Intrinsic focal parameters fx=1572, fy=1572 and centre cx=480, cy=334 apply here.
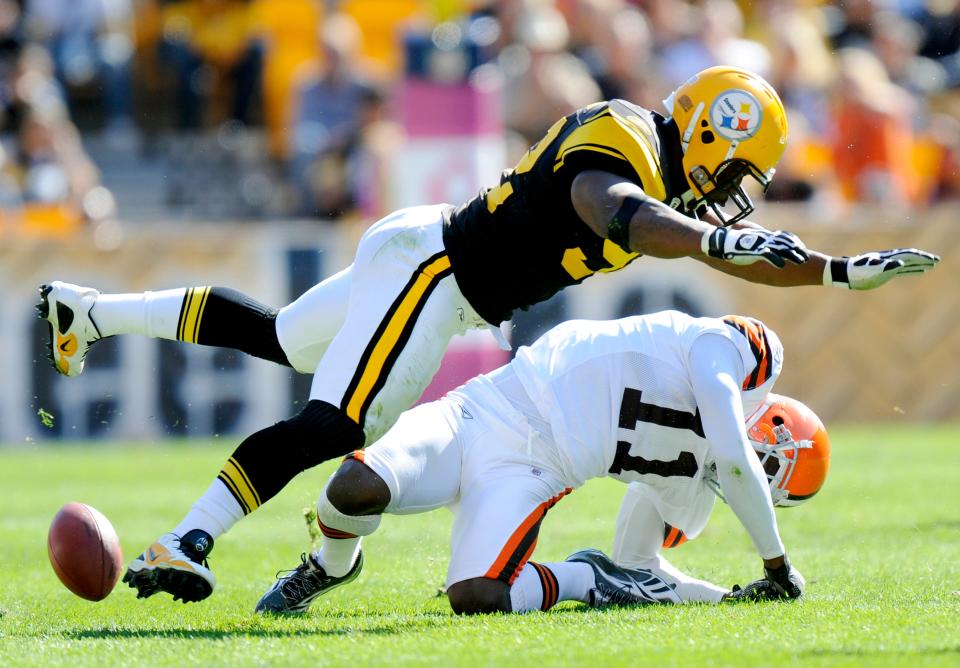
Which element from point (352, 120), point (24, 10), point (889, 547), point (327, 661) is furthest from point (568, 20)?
point (327, 661)

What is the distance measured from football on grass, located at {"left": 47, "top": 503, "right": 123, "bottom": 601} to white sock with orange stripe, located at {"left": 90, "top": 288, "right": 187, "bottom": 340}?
2.62ft

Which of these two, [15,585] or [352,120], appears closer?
[15,585]

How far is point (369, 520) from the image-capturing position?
16.6ft

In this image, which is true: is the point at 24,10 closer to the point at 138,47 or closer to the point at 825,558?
the point at 138,47

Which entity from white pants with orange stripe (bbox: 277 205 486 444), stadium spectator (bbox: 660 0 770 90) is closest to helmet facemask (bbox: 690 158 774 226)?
white pants with orange stripe (bbox: 277 205 486 444)

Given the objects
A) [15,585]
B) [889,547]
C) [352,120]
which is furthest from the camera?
[352,120]

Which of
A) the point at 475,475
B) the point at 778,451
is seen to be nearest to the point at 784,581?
the point at 778,451

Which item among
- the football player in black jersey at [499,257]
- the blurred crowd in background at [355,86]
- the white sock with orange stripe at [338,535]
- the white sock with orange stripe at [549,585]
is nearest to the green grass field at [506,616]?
the white sock with orange stripe at [549,585]

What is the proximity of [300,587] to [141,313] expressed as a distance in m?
1.14

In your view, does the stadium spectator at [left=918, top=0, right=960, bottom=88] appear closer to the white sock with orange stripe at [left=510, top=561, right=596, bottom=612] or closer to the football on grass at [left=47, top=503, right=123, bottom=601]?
the white sock with orange stripe at [left=510, top=561, right=596, bottom=612]

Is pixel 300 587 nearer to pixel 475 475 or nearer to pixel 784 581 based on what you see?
pixel 475 475

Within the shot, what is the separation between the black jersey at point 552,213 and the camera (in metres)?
4.85

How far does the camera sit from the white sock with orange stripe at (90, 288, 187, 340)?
18.1ft

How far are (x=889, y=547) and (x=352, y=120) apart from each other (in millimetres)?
7639
